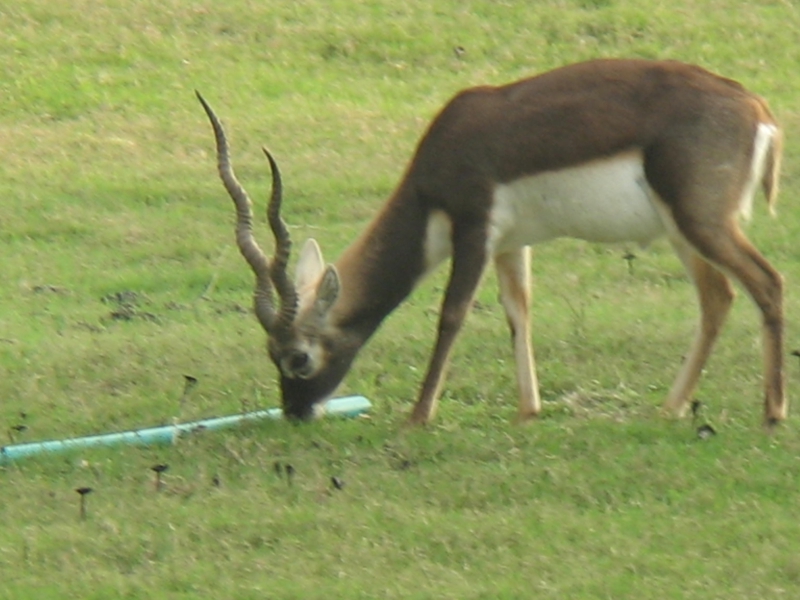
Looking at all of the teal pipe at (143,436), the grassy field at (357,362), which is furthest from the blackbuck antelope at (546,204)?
the grassy field at (357,362)

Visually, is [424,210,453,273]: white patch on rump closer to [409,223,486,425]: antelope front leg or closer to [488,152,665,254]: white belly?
[409,223,486,425]: antelope front leg

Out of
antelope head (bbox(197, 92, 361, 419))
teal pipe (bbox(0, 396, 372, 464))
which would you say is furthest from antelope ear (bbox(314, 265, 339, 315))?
teal pipe (bbox(0, 396, 372, 464))

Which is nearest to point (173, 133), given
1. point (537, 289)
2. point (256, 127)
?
point (256, 127)

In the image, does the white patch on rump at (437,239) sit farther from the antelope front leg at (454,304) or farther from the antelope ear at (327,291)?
the antelope ear at (327,291)

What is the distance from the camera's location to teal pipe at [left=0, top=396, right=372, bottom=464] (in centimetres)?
650

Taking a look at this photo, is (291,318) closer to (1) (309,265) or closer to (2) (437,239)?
(1) (309,265)

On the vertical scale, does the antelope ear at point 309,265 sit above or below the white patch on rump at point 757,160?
below

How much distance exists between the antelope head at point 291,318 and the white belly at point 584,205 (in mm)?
745

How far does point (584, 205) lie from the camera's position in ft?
22.1

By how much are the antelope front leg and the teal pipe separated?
1.37 ft

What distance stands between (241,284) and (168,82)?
4471mm

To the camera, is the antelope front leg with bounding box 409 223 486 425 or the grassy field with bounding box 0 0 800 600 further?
the antelope front leg with bounding box 409 223 486 425

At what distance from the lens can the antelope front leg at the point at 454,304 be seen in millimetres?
6797

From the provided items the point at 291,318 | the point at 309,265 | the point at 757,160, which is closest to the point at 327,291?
the point at 291,318
